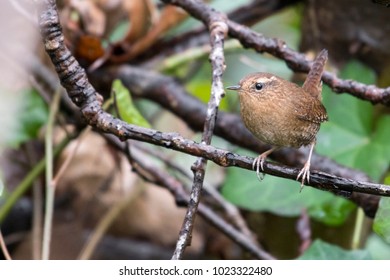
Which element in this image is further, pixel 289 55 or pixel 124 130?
pixel 289 55

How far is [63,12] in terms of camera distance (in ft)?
9.79

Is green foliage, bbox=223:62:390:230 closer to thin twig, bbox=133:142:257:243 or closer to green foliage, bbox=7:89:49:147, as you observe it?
thin twig, bbox=133:142:257:243

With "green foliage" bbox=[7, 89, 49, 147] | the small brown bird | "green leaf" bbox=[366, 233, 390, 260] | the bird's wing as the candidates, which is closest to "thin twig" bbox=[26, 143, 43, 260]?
"green foliage" bbox=[7, 89, 49, 147]

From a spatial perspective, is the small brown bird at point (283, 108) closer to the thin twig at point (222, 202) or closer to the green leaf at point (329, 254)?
the green leaf at point (329, 254)

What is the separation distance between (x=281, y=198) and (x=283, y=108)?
2.30 feet

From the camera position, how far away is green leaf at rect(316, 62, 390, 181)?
2758 millimetres

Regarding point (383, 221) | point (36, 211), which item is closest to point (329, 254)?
point (383, 221)

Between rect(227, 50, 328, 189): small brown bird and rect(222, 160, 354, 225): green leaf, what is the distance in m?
0.53

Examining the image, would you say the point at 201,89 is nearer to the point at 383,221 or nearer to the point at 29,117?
the point at 29,117

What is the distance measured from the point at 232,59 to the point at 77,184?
1229 mm

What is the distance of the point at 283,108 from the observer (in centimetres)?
213
